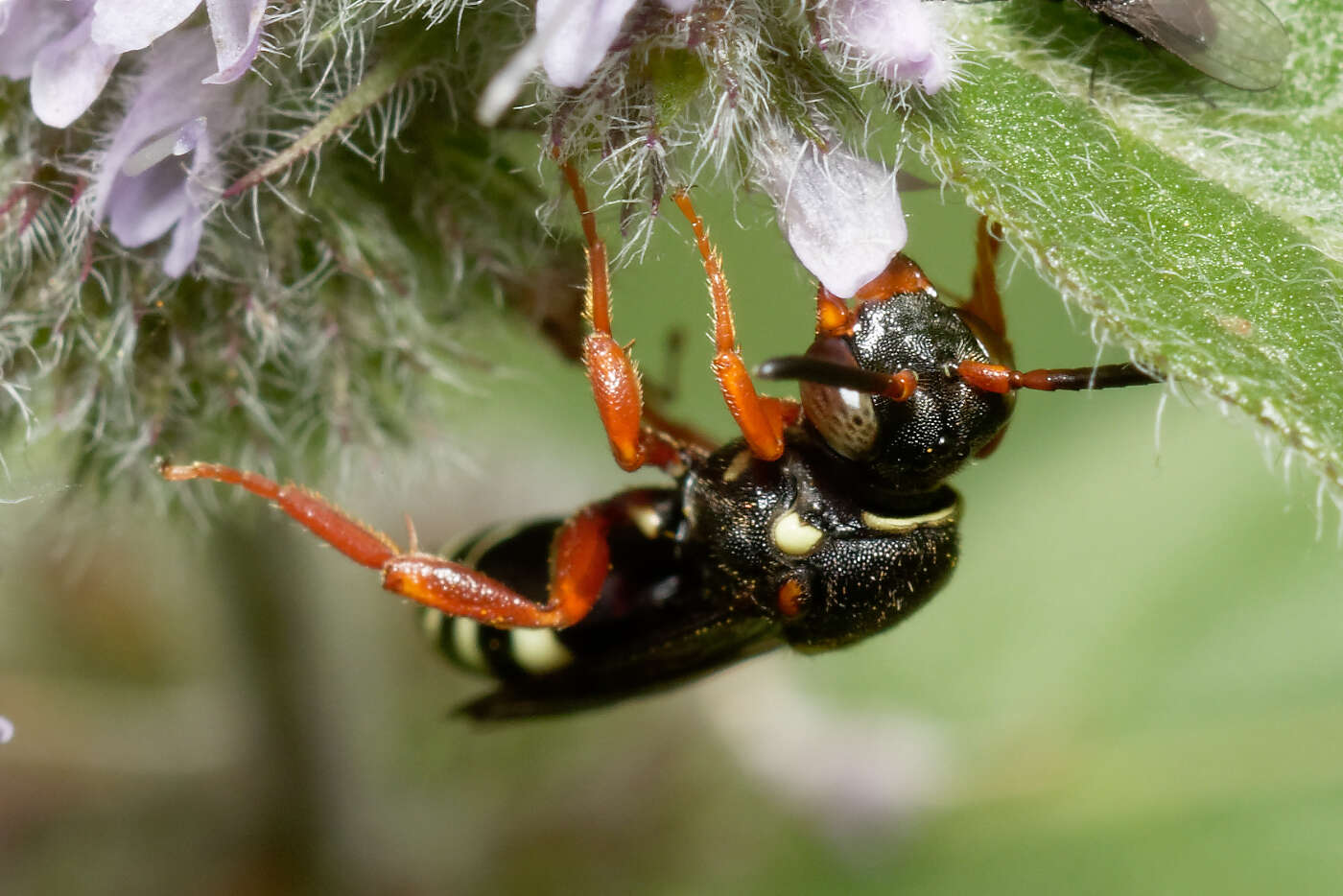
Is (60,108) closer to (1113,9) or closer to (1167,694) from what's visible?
(1113,9)

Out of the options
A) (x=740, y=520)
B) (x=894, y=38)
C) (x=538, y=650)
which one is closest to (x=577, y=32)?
(x=894, y=38)

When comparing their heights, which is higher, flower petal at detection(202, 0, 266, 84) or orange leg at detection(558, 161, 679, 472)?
flower petal at detection(202, 0, 266, 84)

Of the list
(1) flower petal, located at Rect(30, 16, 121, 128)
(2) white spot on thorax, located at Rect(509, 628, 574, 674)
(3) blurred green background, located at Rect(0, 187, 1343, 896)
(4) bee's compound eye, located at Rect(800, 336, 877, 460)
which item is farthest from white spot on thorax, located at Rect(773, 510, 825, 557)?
(3) blurred green background, located at Rect(0, 187, 1343, 896)

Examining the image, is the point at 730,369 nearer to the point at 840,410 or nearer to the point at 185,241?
the point at 840,410

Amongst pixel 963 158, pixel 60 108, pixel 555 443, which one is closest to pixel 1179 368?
pixel 963 158

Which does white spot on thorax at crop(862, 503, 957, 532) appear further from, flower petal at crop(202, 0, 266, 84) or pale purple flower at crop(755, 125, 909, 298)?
flower petal at crop(202, 0, 266, 84)
